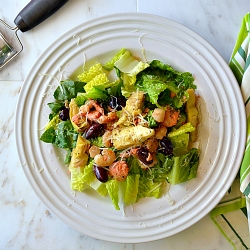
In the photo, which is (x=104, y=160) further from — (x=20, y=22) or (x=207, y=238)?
(x=20, y=22)

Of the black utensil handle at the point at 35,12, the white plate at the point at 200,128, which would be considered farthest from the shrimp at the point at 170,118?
the black utensil handle at the point at 35,12

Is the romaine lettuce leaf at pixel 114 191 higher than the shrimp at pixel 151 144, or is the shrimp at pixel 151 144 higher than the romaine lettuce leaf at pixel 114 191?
the shrimp at pixel 151 144

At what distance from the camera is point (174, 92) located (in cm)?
163

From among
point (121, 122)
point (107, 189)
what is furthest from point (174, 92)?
point (107, 189)

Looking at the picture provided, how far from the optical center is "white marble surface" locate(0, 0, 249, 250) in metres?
1.79

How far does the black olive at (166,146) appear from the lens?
Result: 63.1 inches

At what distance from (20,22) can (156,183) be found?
3.37 ft

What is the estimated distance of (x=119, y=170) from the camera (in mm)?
1632

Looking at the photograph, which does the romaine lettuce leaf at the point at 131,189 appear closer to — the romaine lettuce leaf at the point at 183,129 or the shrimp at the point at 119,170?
the shrimp at the point at 119,170

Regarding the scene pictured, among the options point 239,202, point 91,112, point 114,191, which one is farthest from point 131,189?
point 239,202

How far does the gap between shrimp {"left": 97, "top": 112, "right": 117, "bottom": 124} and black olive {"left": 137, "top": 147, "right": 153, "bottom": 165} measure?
18 centimetres

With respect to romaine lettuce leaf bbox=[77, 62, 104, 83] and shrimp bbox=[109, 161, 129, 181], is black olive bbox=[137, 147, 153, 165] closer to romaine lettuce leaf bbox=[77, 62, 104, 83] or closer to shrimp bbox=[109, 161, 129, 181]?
shrimp bbox=[109, 161, 129, 181]

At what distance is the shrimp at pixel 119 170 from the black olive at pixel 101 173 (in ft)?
0.10

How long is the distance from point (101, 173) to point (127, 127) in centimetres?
23
